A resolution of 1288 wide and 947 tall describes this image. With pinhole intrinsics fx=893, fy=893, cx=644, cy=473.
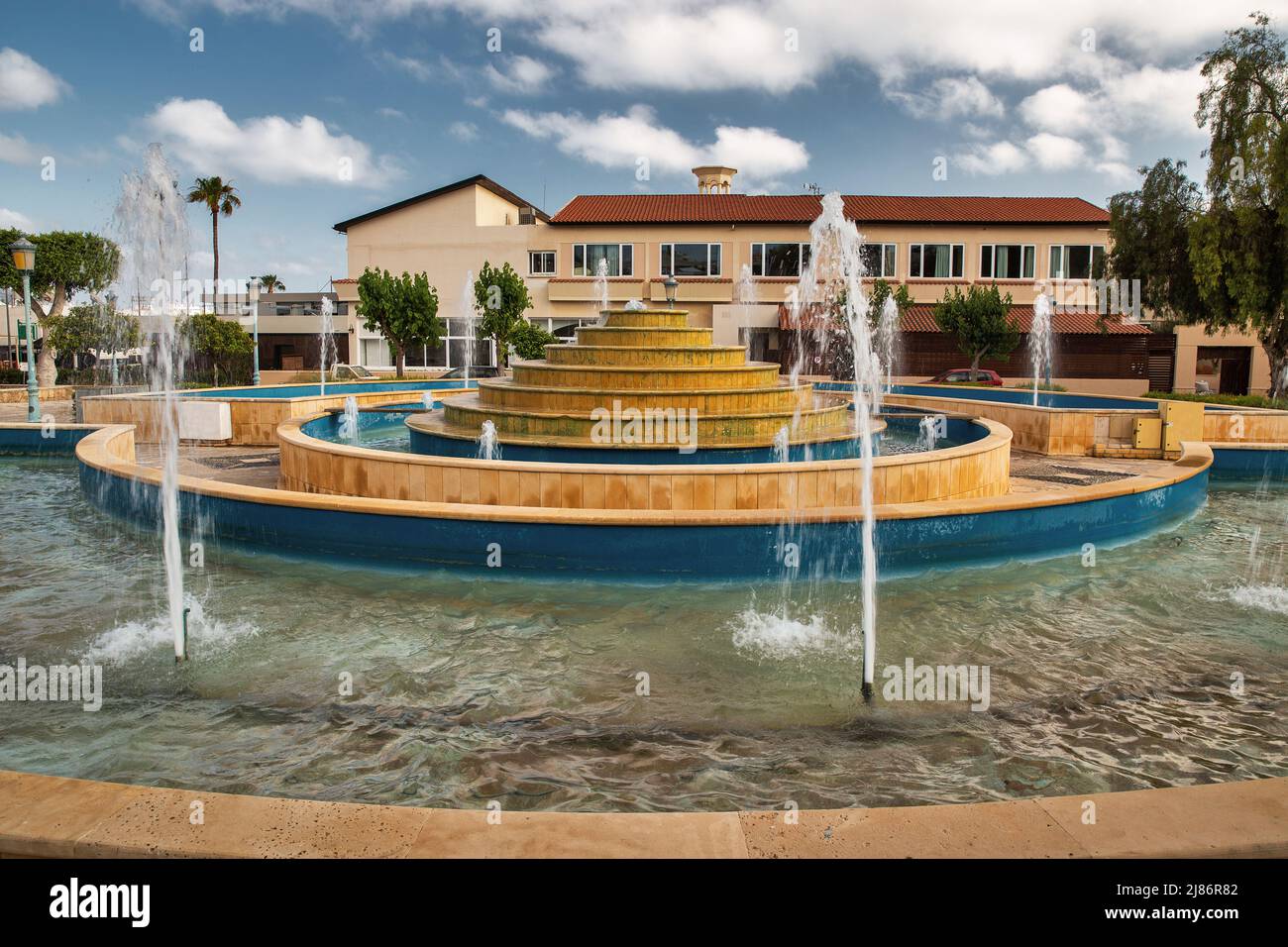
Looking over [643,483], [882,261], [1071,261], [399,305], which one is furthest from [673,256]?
[643,483]

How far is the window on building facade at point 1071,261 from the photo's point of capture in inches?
1524

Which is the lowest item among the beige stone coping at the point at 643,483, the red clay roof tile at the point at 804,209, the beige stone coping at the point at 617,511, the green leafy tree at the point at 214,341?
the beige stone coping at the point at 617,511

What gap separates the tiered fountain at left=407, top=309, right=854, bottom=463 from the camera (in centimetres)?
1245

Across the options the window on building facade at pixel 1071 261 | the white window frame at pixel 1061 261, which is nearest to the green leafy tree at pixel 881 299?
the white window frame at pixel 1061 261

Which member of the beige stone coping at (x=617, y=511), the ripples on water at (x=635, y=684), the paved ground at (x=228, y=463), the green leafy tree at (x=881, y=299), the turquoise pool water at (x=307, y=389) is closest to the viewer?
the ripples on water at (x=635, y=684)

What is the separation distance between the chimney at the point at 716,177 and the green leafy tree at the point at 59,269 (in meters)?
27.3

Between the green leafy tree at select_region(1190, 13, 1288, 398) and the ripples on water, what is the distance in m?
17.5

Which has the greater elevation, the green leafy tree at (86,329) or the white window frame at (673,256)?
the white window frame at (673,256)

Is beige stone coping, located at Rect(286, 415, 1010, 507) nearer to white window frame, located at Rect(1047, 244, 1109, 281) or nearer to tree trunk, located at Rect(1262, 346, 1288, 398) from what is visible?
tree trunk, located at Rect(1262, 346, 1288, 398)

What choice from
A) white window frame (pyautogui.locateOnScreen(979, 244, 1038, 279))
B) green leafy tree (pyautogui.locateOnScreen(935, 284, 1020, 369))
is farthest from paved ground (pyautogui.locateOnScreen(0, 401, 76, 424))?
white window frame (pyautogui.locateOnScreen(979, 244, 1038, 279))

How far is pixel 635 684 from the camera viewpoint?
6.17 metres

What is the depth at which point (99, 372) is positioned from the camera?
135ft

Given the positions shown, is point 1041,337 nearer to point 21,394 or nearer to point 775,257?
point 775,257

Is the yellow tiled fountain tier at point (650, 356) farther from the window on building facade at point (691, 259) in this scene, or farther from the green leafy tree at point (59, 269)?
the green leafy tree at point (59, 269)
